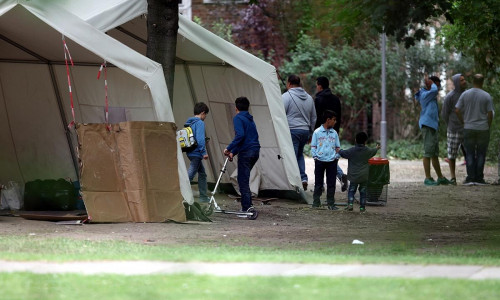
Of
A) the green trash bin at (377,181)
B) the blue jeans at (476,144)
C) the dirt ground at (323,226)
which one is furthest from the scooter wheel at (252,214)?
the blue jeans at (476,144)

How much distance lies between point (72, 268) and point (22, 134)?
8506mm

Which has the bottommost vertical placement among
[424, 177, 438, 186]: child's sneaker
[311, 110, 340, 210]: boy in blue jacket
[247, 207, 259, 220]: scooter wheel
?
[424, 177, 438, 186]: child's sneaker

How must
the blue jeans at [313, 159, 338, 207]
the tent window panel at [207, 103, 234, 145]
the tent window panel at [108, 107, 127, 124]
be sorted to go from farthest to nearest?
1. the tent window panel at [207, 103, 234, 145]
2. the tent window panel at [108, 107, 127, 124]
3. the blue jeans at [313, 159, 338, 207]

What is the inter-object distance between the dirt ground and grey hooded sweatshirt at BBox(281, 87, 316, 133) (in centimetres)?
133

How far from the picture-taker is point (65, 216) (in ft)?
44.6

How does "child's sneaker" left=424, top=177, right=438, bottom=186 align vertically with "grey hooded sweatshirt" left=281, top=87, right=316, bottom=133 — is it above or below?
below

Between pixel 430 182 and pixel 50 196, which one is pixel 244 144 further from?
pixel 430 182

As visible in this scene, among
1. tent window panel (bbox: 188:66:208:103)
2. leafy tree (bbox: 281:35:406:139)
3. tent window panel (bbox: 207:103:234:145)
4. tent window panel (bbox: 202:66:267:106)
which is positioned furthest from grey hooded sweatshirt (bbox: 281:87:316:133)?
leafy tree (bbox: 281:35:406:139)

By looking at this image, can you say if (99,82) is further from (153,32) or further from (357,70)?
(357,70)

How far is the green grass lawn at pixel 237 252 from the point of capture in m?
9.35

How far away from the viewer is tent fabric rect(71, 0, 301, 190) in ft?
49.9

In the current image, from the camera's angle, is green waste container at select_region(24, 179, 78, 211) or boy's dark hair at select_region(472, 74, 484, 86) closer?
green waste container at select_region(24, 179, 78, 211)

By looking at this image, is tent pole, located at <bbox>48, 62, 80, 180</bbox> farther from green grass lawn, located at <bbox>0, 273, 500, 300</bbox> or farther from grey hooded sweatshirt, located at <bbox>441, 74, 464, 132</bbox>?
green grass lawn, located at <bbox>0, 273, 500, 300</bbox>

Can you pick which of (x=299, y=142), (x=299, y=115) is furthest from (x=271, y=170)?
(x=299, y=115)
